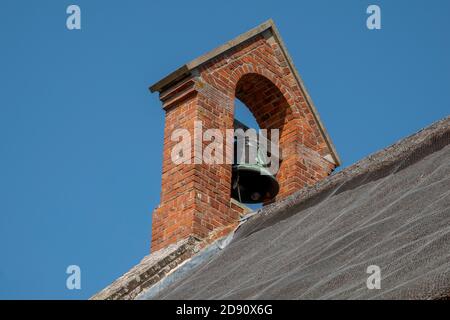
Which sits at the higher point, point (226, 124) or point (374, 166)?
point (226, 124)

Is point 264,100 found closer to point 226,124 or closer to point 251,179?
point 226,124

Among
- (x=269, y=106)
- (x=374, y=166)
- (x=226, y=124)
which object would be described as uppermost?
(x=269, y=106)

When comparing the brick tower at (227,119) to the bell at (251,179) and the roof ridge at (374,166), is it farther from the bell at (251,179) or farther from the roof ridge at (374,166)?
the roof ridge at (374,166)

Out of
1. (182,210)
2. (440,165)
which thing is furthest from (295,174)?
(440,165)

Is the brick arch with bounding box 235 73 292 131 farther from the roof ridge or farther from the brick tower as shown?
Answer: the roof ridge

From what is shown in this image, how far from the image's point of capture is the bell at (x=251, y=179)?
1213cm

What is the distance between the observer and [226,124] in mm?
12148

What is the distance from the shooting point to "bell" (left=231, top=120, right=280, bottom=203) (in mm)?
12133

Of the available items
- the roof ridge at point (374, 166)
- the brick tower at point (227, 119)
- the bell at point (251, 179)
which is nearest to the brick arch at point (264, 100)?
the brick tower at point (227, 119)

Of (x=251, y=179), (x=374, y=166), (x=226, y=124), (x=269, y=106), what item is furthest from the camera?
(x=269, y=106)

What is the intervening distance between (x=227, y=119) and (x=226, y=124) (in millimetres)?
83

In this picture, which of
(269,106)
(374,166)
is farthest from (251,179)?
(374,166)

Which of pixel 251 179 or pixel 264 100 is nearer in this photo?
pixel 251 179
